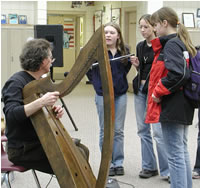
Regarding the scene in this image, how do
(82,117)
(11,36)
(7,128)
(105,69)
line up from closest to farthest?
(105,69) → (7,128) → (82,117) → (11,36)

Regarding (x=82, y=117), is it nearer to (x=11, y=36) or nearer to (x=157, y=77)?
(x=11, y=36)

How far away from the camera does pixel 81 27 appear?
14.1 m

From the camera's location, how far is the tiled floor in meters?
3.85

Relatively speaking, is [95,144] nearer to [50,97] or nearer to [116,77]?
[116,77]

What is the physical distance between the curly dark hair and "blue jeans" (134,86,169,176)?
4.20ft

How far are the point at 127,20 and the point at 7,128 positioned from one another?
9.11m

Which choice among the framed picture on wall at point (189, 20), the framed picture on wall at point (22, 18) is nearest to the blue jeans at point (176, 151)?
the framed picture on wall at point (22, 18)

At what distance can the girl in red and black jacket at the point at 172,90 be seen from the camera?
2.79 metres

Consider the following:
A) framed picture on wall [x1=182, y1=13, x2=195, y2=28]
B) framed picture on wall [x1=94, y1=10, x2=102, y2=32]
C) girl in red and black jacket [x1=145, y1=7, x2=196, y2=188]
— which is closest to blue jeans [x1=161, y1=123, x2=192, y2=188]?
girl in red and black jacket [x1=145, y1=7, x2=196, y2=188]

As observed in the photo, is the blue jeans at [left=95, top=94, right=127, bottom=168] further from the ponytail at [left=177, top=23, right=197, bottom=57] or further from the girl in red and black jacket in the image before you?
the ponytail at [left=177, top=23, right=197, bottom=57]

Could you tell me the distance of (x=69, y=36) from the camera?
14.7 metres

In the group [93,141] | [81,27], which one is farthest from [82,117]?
[81,27]

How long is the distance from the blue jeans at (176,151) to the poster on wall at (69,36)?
1199 cm

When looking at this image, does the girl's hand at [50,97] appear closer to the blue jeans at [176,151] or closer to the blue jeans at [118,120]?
the blue jeans at [176,151]
